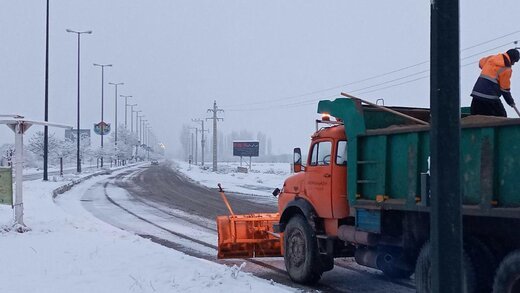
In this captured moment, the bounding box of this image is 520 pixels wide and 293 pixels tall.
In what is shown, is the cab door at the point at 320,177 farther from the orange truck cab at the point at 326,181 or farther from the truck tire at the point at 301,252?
the truck tire at the point at 301,252

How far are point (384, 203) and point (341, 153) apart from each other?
5.23ft

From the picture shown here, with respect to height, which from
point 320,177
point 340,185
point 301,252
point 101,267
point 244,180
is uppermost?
point 320,177

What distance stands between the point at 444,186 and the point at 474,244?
3430 mm

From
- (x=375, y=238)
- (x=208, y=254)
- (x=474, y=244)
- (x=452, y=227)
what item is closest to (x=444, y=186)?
(x=452, y=227)

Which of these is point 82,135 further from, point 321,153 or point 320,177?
point 320,177

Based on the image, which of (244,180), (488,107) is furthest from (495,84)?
(244,180)

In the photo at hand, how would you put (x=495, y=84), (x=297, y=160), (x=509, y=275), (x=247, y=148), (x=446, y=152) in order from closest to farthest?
(x=446, y=152)
(x=509, y=275)
(x=495, y=84)
(x=297, y=160)
(x=247, y=148)

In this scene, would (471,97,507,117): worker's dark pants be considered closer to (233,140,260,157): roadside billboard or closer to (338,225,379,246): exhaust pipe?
(338,225,379,246): exhaust pipe

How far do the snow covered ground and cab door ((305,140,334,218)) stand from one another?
1.42 m

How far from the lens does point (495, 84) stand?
8.21m

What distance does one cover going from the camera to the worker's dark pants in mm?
8266

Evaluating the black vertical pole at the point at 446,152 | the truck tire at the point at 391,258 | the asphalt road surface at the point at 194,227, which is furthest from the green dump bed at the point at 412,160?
the asphalt road surface at the point at 194,227

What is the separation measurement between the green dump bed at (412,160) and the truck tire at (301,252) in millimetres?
1303

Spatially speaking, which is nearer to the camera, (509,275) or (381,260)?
(509,275)
